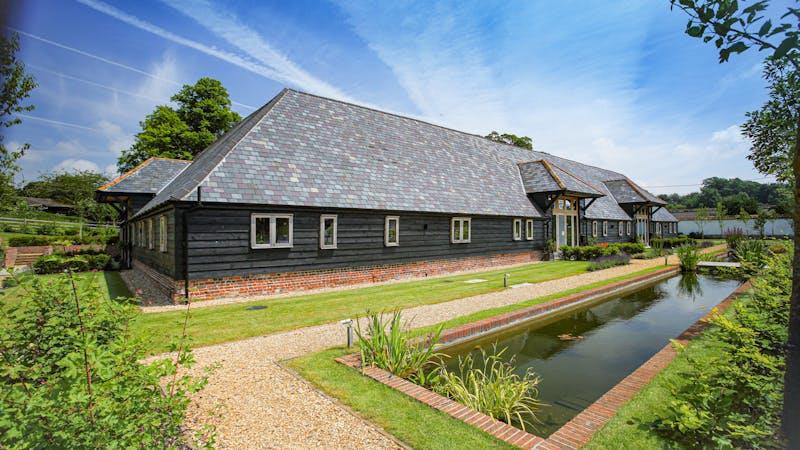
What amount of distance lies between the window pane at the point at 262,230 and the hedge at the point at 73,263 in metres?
10.8

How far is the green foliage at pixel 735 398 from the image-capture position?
3.27 meters

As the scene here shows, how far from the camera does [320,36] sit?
10320mm

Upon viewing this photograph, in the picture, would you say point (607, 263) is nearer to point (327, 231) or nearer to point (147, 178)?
point (327, 231)

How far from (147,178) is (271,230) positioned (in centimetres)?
1223

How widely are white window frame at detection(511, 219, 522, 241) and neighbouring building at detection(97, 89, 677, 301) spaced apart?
0.09 metres

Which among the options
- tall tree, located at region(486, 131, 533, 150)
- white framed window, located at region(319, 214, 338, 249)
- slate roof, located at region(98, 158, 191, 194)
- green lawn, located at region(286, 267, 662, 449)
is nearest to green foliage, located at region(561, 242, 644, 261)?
white framed window, located at region(319, 214, 338, 249)

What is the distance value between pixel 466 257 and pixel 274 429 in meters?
16.1

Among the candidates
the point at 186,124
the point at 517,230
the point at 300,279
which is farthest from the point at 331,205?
the point at 186,124

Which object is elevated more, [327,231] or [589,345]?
[327,231]

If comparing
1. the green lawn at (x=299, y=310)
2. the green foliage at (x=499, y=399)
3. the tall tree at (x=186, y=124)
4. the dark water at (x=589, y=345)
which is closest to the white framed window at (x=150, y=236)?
the green lawn at (x=299, y=310)

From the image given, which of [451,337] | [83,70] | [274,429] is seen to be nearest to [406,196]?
[451,337]

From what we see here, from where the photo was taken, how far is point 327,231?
1443 cm

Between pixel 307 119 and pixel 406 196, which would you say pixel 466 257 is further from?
pixel 307 119

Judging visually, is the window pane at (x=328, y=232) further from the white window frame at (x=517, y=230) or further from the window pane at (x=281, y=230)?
the white window frame at (x=517, y=230)
